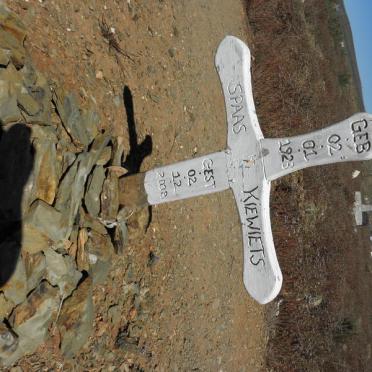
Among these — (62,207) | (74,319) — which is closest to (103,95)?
(62,207)

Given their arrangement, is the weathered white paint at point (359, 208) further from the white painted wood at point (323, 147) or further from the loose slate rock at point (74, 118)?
the loose slate rock at point (74, 118)

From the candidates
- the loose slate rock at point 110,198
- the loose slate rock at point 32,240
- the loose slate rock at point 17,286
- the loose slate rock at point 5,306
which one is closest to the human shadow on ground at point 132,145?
the loose slate rock at point 110,198

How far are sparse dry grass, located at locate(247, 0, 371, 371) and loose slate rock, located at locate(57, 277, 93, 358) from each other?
5.34m

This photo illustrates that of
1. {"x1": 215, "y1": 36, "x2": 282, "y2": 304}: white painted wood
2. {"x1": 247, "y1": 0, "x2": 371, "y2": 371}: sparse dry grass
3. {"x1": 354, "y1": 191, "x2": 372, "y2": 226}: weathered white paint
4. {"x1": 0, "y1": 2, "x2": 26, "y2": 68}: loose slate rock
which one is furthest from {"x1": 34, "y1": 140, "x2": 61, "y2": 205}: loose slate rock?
{"x1": 354, "y1": 191, "x2": 372, "y2": 226}: weathered white paint

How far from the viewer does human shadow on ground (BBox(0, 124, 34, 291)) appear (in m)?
3.35

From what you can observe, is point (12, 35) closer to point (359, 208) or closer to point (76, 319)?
point (76, 319)

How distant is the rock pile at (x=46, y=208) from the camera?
3408 millimetres

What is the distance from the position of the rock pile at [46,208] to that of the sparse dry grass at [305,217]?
5.33m

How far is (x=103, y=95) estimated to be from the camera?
5055 millimetres

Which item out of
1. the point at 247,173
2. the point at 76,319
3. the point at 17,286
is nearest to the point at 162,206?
the point at 76,319

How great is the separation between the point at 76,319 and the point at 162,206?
2253mm

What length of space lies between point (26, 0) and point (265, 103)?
5.99 metres

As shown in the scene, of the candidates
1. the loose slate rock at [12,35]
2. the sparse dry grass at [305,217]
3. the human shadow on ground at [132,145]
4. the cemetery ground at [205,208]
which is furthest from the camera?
the sparse dry grass at [305,217]

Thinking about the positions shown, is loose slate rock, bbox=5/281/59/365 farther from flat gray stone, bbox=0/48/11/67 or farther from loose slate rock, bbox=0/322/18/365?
flat gray stone, bbox=0/48/11/67
